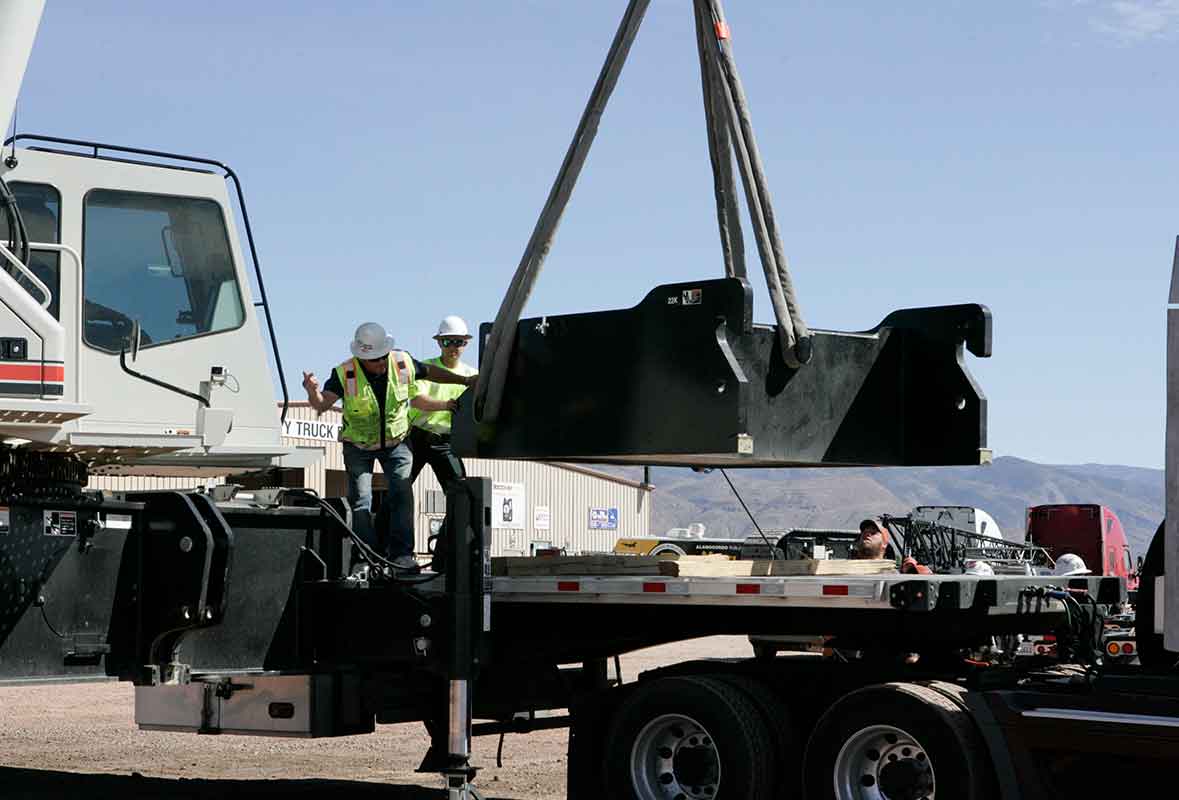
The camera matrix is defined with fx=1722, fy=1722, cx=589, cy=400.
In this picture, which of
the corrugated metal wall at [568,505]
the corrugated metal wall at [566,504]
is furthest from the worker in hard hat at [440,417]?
the corrugated metal wall at [566,504]

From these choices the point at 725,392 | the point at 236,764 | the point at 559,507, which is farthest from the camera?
the point at 559,507

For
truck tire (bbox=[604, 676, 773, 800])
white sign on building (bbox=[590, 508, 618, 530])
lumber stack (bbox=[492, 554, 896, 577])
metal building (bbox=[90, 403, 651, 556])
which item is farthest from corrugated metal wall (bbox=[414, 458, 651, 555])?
truck tire (bbox=[604, 676, 773, 800])

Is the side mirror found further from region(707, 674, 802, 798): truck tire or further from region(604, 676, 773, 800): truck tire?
region(707, 674, 802, 798): truck tire

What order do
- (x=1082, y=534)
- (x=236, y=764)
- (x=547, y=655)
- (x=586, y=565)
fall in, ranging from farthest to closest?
(x=1082, y=534), (x=236, y=764), (x=547, y=655), (x=586, y=565)

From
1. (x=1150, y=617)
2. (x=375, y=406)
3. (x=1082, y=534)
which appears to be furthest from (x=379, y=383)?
(x=1082, y=534)

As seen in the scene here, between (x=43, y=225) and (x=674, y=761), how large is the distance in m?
4.68

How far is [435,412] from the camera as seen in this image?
10414 mm

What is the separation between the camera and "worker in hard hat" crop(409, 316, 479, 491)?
10.4 m

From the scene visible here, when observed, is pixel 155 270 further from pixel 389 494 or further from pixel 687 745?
Answer: pixel 687 745

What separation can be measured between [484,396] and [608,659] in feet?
5.84

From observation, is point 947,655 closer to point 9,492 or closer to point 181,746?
point 9,492

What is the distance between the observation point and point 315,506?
9.14 metres

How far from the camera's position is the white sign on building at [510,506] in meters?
44.0

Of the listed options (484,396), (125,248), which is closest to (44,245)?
(125,248)
